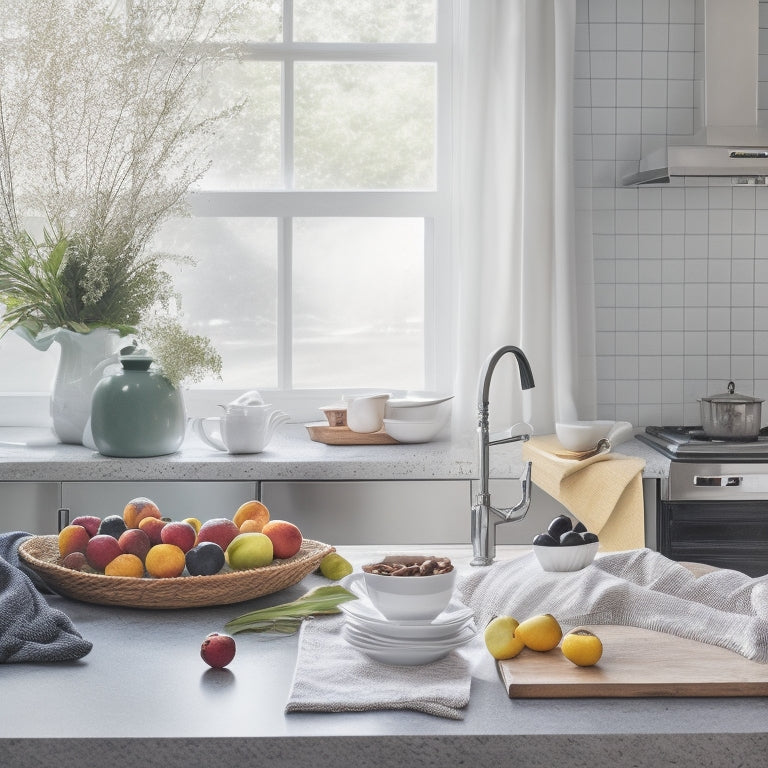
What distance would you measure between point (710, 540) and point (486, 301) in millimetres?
1049

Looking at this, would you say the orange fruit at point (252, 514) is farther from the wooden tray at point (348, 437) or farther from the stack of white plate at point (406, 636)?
the wooden tray at point (348, 437)

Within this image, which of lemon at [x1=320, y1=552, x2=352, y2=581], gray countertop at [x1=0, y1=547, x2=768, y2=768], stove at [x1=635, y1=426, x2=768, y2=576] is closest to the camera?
gray countertop at [x1=0, y1=547, x2=768, y2=768]

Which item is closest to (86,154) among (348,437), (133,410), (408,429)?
(133,410)

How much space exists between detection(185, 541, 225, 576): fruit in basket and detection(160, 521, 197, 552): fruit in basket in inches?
1.6

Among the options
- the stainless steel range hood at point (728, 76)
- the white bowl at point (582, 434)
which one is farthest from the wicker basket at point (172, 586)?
the stainless steel range hood at point (728, 76)

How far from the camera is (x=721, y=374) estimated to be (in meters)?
3.45

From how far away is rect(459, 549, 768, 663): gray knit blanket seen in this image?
1352 millimetres

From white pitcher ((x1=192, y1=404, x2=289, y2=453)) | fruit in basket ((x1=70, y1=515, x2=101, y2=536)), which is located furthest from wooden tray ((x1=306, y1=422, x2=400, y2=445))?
fruit in basket ((x1=70, y1=515, x2=101, y2=536))

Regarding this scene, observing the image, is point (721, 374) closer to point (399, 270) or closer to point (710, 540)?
point (710, 540)

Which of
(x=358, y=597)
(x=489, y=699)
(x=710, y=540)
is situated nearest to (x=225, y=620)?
(x=358, y=597)

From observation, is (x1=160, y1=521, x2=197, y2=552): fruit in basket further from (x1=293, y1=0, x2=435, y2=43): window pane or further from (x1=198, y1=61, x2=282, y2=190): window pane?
(x1=293, y1=0, x2=435, y2=43): window pane

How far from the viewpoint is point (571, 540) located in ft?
5.00

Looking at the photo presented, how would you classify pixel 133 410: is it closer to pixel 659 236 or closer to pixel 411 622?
pixel 411 622

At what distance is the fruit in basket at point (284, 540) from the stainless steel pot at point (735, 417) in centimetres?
180
